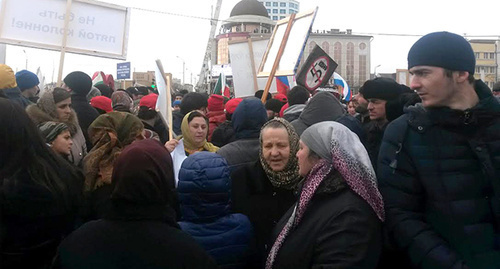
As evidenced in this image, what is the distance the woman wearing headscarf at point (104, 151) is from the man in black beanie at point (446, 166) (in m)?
1.64

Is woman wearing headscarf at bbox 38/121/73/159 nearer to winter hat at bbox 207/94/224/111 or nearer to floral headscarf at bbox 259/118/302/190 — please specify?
floral headscarf at bbox 259/118/302/190

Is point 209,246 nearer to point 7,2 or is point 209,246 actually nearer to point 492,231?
point 492,231

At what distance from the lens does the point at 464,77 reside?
2.10 m

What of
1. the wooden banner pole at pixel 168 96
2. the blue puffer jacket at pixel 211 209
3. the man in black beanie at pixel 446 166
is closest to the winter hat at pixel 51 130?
the wooden banner pole at pixel 168 96

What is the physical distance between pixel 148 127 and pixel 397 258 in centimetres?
336

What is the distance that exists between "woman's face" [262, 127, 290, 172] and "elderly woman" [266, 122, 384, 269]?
68cm

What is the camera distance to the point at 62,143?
3.20 meters

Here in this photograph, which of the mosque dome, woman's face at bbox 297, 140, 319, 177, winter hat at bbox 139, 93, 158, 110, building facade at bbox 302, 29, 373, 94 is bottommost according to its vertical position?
woman's face at bbox 297, 140, 319, 177

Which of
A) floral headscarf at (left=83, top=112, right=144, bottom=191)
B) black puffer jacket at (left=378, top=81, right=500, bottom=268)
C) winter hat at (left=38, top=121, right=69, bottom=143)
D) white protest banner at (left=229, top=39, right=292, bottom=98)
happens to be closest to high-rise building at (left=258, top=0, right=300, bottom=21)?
white protest banner at (left=229, top=39, right=292, bottom=98)

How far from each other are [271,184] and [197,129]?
4.19ft

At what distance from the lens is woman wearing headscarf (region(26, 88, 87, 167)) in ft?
11.9

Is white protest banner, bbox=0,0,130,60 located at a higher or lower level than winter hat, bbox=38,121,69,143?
higher

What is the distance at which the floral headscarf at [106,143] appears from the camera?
111 inches

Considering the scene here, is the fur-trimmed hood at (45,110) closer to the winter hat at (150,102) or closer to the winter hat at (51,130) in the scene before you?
the winter hat at (51,130)
